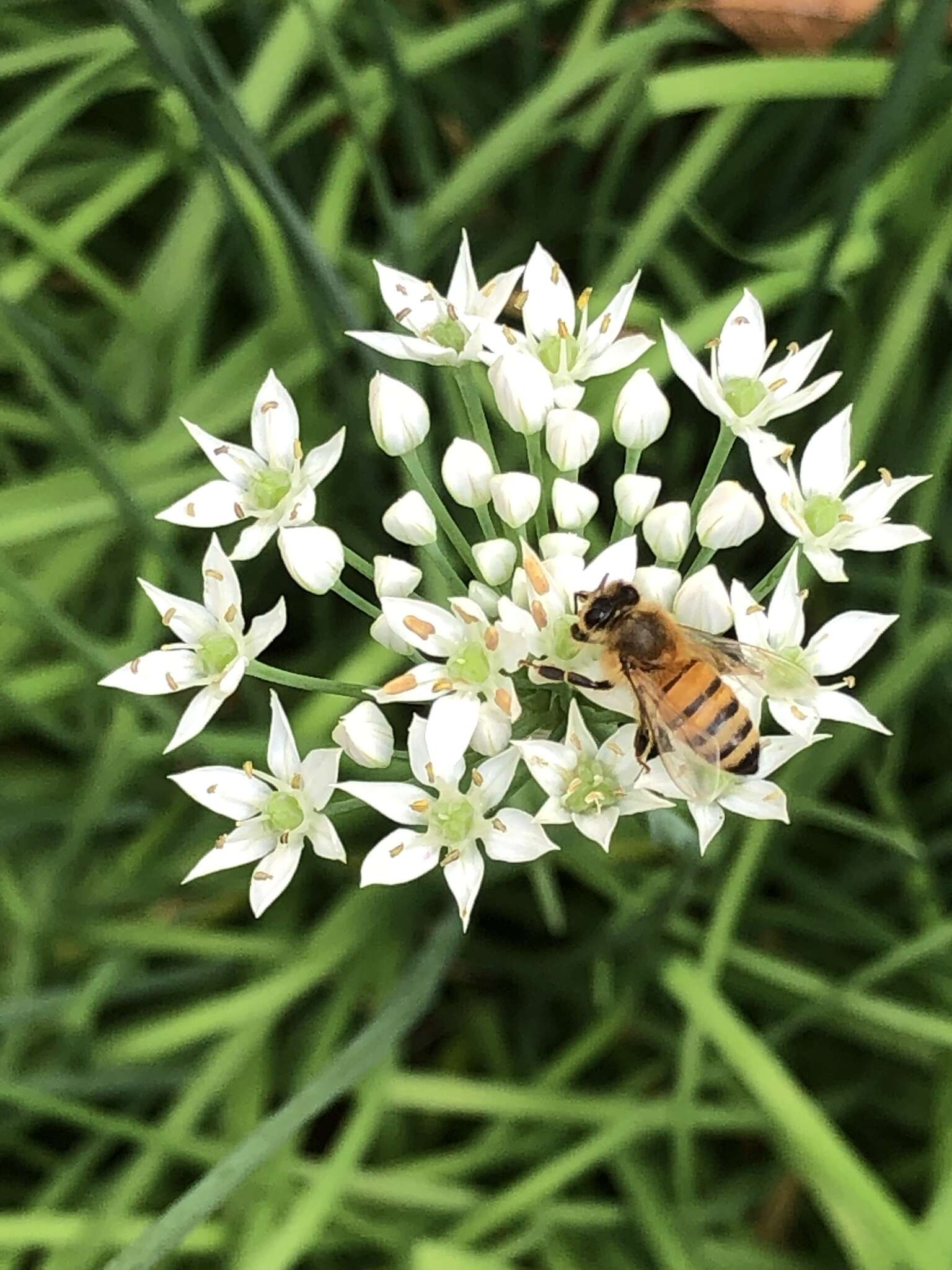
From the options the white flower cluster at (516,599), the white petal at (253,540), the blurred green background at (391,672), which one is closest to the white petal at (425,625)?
the white flower cluster at (516,599)

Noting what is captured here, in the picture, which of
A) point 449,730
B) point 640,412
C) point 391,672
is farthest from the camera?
point 391,672

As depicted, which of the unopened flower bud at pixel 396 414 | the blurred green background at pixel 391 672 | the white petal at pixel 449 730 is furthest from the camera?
the blurred green background at pixel 391 672

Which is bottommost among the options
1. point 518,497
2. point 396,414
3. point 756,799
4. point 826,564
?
point 756,799

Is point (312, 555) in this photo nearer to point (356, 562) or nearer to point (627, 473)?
point (356, 562)

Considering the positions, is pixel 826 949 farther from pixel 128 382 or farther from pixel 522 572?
pixel 128 382

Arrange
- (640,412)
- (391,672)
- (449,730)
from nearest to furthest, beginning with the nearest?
(449,730) < (640,412) < (391,672)

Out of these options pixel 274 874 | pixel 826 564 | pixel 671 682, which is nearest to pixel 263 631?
pixel 274 874

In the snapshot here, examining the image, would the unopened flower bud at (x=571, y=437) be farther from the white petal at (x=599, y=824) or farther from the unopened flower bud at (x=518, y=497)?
the white petal at (x=599, y=824)
